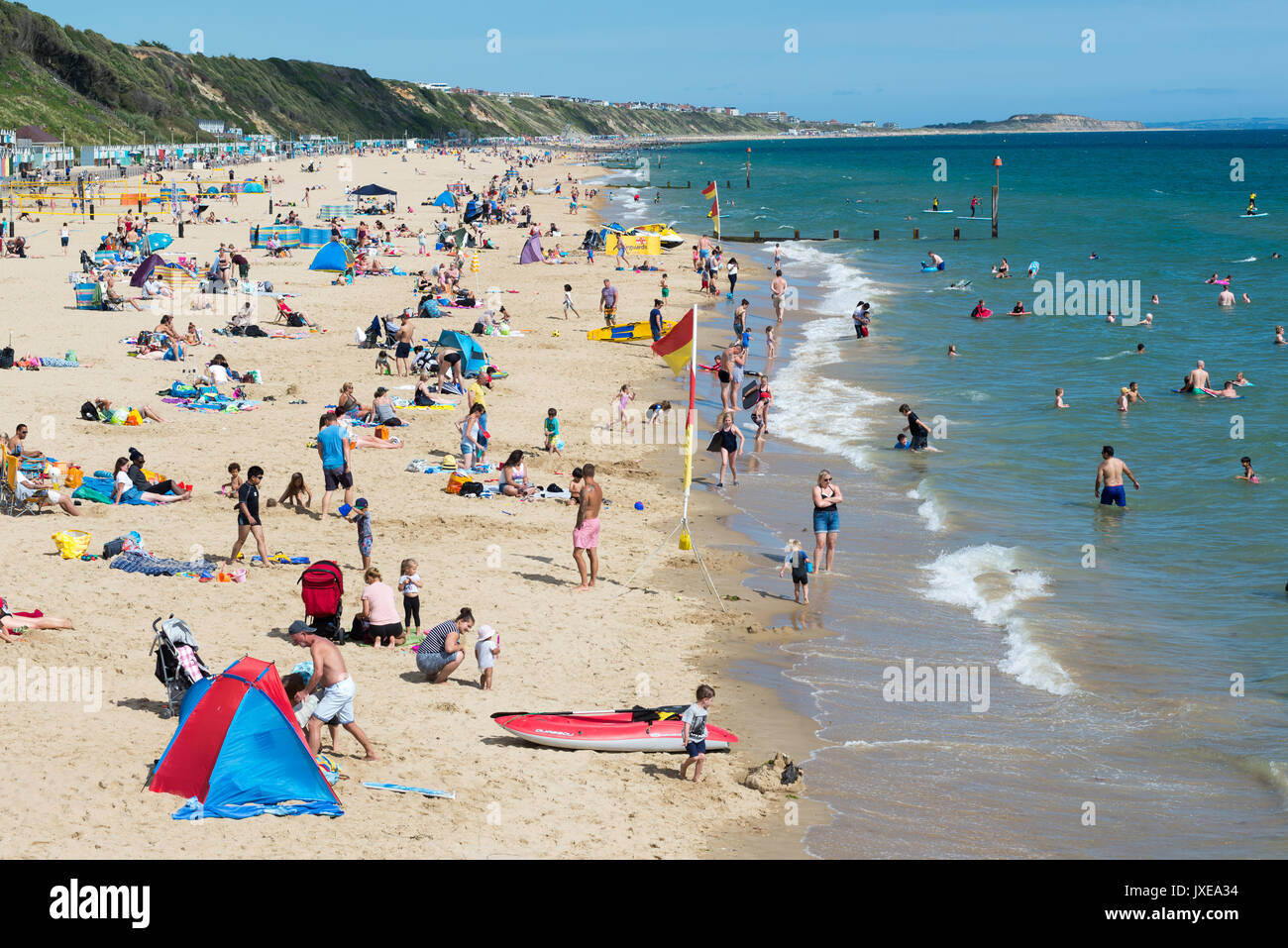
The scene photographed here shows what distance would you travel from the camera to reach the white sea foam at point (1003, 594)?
12.7 metres

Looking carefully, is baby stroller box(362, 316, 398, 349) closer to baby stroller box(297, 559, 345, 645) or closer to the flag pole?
the flag pole

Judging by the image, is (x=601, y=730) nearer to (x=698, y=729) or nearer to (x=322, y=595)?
(x=698, y=729)

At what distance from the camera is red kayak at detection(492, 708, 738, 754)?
34.2 feet

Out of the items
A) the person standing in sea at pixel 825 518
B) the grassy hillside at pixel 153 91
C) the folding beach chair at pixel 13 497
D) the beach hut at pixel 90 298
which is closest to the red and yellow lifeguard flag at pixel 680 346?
the person standing in sea at pixel 825 518

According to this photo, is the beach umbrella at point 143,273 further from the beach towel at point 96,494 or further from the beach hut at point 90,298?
the beach towel at point 96,494

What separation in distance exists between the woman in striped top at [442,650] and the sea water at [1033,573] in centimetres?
317

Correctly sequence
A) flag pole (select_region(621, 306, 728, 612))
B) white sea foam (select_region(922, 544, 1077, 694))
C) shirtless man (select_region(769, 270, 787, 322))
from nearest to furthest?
1. white sea foam (select_region(922, 544, 1077, 694))
2. flag pole (select_region(621, 306, 728, 612))
3. shirtless man (select_region(769, 270, 787, 322))

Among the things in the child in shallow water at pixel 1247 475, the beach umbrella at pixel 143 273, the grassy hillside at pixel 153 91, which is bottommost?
the child in shallow water at pixel 1247 475

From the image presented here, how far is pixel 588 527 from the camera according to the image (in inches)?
555

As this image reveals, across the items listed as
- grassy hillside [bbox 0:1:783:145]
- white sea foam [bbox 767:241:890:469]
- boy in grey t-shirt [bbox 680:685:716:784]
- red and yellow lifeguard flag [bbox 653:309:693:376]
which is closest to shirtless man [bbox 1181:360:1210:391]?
white sea foam [bbox 767:241:890:469]

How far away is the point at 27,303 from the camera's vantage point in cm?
2962

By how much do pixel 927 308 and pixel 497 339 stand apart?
1695 cm

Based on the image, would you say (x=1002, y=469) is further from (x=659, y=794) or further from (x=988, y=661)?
(x=659, y=794)

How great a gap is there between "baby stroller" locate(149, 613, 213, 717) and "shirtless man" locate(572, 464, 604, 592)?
16.5 ft
